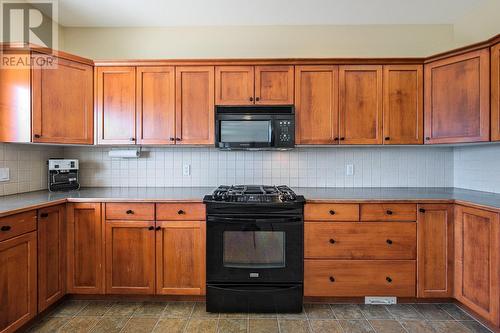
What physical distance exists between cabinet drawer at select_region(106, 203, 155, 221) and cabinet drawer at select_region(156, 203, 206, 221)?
0.22 feet

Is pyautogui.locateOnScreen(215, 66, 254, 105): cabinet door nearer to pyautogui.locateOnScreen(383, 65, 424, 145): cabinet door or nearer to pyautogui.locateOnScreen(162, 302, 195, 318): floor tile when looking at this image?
pyautogui.locateOnScreen(383, 65, 424, 145): cabinet door

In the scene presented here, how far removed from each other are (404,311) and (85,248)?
8.88 feet

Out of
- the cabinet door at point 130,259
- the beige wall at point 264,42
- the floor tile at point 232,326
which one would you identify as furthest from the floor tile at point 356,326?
the beige wall at point 264,42

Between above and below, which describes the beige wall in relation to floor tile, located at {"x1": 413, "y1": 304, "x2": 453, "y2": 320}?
above

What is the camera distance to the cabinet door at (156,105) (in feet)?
8.48

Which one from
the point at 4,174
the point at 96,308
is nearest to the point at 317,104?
the point at 96,308

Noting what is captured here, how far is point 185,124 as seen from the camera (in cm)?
259

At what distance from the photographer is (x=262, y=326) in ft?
6.64

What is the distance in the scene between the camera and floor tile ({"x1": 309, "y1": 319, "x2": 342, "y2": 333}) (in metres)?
1.98

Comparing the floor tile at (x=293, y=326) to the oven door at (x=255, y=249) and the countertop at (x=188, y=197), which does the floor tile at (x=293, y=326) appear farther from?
the countertop at (x=188, y=197)

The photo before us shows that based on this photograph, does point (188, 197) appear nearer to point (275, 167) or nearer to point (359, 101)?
point (275, 167)

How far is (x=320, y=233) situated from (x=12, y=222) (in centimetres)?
221

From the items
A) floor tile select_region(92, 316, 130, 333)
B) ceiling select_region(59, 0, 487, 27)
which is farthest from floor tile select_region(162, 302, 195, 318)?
ceiling select_region(59, 0, 487, 27)

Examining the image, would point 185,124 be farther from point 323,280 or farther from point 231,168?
point 323,280
